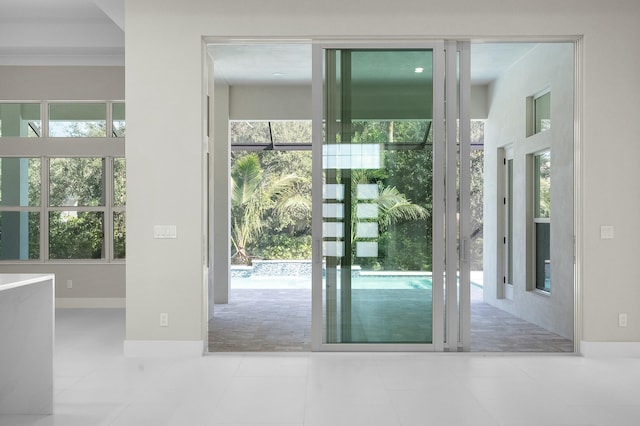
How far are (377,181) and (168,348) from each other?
2.44m

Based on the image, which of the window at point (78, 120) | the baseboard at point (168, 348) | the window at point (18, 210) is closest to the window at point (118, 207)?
the window at point (78, 120)

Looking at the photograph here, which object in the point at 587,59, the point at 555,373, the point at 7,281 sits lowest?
the point at 555,373

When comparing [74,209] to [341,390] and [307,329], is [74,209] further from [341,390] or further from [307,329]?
[341,390]

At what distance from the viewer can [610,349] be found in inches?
189

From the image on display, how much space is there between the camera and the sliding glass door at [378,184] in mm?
4895

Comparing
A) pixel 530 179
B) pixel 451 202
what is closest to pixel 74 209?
pixel 451 202

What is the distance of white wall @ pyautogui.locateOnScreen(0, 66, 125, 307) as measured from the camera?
7.55m

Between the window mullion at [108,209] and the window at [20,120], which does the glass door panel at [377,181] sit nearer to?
the window mullion at [108,209]

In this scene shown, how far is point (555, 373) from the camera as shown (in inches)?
169

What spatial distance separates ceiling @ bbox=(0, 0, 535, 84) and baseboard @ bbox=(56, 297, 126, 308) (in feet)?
10.9

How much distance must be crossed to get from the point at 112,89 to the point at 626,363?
7048 millimetres

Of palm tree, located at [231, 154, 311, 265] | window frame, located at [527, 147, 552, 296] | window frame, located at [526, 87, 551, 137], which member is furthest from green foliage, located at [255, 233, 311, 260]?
window frame, located at [526, 87, 551, 137]

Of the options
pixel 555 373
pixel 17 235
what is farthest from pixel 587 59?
pixel 17 235

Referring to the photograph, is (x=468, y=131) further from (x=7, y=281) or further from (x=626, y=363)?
(x=7, y=281)
